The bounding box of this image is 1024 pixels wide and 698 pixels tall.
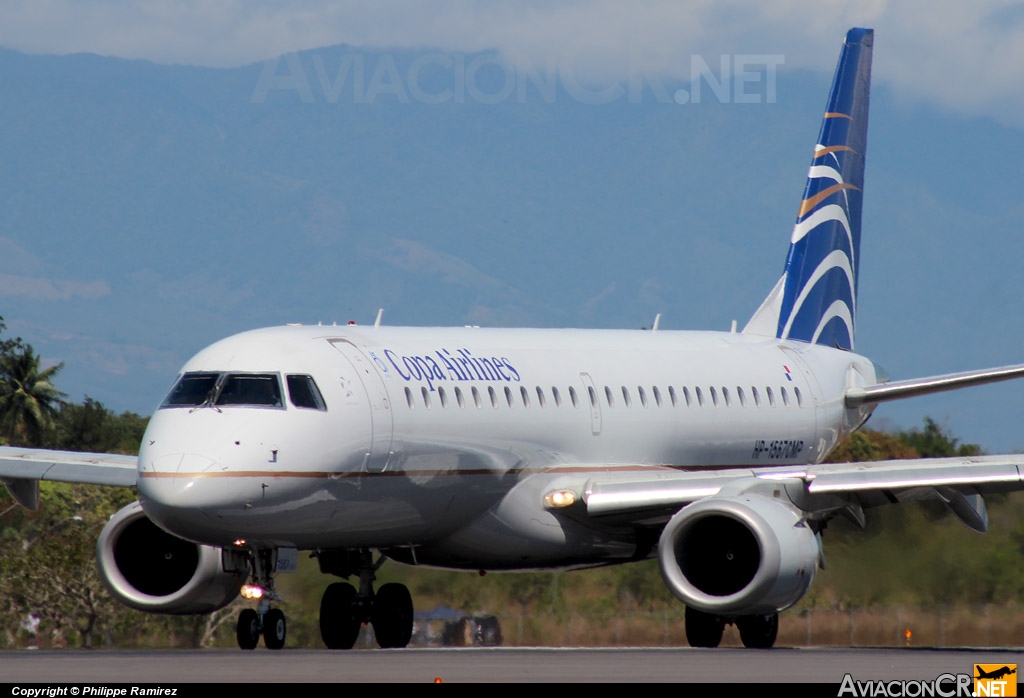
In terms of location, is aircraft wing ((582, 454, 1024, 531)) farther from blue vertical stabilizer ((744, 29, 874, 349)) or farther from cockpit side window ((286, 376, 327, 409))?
blue vertical stabilizer ((744, 29, 874, 349))

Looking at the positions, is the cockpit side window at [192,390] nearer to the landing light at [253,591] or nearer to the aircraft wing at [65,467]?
the landing light at [253,591]

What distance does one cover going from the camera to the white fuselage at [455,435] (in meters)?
21.2

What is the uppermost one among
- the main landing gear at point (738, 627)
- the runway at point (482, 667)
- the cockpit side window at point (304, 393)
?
the cockpit side window at point (304, 393)

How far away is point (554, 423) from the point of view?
25734 millimetres

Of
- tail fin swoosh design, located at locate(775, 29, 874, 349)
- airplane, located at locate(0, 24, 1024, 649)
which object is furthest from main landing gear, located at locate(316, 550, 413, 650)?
tail fin swoosh design, located at locate(775, 29, 874, 349)

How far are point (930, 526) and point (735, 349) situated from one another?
13.5ft

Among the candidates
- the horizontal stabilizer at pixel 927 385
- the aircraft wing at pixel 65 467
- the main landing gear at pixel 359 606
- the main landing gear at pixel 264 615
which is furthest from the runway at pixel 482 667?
the horizontal stabilizer at pixel 927 385

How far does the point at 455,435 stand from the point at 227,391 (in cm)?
315

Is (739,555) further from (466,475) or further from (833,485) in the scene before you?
(466,475)

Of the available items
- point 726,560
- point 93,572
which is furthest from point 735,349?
point 93,572

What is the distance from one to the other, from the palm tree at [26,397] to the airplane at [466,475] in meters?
67.0

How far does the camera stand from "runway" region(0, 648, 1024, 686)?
16547 millimetres

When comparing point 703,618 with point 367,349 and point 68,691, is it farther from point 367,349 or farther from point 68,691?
point 68,691

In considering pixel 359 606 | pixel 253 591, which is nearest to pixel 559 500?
pixel 359 606
